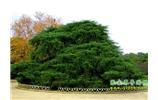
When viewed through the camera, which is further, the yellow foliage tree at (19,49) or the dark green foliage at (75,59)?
the dark green foliage at (75,59)

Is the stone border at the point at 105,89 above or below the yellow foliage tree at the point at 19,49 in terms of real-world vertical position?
below

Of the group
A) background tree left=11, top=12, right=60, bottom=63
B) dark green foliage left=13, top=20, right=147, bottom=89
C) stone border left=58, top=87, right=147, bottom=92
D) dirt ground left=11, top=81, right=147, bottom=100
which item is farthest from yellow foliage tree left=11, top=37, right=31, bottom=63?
stone border left=58, top=87, right=147, bottom=92

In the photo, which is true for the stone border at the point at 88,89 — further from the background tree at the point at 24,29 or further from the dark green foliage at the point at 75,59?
the background tree at the point at 24,29

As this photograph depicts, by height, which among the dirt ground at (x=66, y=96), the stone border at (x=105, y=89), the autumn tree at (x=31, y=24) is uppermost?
the autumn tree at (x=31, y=24)

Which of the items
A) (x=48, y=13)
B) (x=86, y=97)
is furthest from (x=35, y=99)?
(x=48, y=13)

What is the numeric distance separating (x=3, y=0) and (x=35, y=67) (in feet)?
4.78

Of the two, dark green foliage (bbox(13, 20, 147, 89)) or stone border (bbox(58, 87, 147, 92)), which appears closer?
stone border (bbox(58, 87, 147, 92))

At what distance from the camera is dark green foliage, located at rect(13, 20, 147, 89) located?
5.79 metres

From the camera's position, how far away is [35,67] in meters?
6.06

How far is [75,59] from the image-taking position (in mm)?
6031

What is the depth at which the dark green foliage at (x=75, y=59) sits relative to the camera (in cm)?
579

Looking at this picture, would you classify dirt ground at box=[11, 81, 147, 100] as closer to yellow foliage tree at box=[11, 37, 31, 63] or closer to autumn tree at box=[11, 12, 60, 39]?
yellow foliage tree at box=[11, 37, 31, 63]

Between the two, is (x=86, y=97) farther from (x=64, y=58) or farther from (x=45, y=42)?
(x=45, y=42)

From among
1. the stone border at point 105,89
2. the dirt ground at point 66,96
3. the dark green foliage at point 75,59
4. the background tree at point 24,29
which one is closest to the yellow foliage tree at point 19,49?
the background tree at point 24,29
